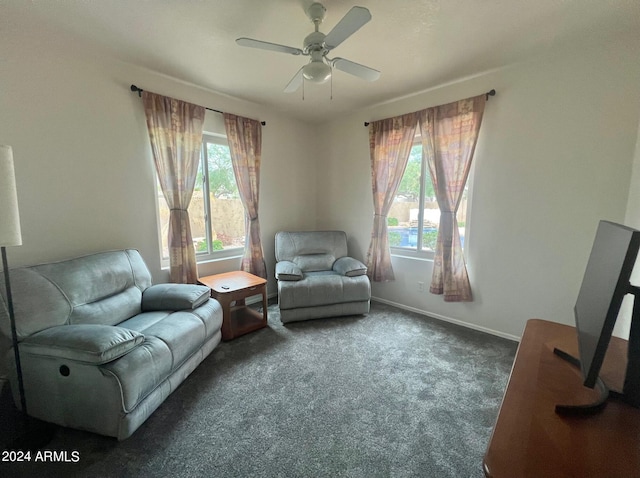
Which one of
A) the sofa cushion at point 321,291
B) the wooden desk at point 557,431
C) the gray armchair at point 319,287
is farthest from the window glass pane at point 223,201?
the wooden desk at point 557,431

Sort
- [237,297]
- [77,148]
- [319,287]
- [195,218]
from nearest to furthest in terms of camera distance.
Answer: [77,148] < [237,297] < [319,287] < [195,218]

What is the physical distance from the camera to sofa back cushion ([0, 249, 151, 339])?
1.63 m

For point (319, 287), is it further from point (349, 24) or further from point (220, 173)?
point (349, 24)

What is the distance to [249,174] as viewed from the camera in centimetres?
337

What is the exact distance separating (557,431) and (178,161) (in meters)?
3.20

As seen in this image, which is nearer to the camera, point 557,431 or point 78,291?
point 557,431

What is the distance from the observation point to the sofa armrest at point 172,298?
220 cm

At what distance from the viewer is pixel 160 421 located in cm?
164

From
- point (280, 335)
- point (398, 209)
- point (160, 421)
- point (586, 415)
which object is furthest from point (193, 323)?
point (398, 209)

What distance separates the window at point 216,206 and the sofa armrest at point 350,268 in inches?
52.9

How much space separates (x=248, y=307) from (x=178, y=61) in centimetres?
267

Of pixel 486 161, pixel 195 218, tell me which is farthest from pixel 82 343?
pixel 486 161

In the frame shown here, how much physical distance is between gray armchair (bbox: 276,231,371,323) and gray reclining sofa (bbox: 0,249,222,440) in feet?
3.06

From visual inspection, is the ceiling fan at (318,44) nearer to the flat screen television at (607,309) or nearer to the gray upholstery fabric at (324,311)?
the flat screen television at (607,309)
